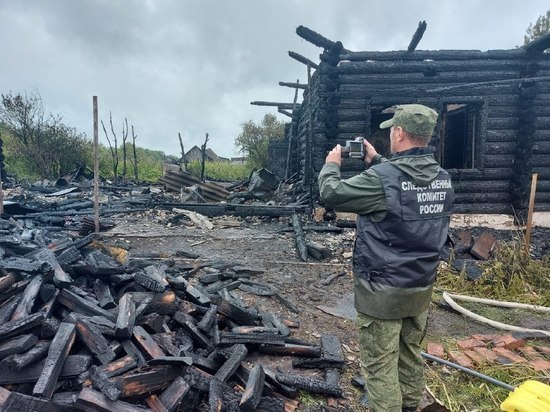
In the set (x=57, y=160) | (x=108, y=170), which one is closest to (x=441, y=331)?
(x=57, y=160)

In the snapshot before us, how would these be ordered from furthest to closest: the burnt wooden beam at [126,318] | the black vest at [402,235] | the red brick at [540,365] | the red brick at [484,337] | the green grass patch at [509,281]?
the green grass patch at [509,281]
the red brick at [484,337]
the red brick at [540,365]
the burnt wooden beam at [126,318]
the black vest at [402,235]

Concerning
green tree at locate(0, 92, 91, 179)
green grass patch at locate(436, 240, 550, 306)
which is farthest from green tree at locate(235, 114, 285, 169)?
green grass patch at locate(436, 240, 550, 306)

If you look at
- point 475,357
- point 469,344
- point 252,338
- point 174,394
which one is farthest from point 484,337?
point 174,394

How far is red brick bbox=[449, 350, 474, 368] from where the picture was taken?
11.6ft

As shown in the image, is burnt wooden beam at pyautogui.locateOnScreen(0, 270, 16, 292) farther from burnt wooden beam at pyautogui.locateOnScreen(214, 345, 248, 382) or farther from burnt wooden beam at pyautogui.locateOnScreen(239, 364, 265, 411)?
burnt wooden beam at pyautogui.locateOnScreen(239, 364, 265, 411)

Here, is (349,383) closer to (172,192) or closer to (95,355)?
(95,355)

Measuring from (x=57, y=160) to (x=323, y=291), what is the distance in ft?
77.3

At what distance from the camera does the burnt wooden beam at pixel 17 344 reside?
2.67 meters

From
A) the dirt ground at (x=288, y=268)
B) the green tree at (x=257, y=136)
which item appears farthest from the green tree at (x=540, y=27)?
the dirt ground at (x=288, y=268)

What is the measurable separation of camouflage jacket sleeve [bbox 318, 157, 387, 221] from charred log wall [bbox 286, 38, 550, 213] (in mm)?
7572

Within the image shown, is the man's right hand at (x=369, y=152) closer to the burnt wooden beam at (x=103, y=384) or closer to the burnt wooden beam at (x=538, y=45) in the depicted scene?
the burnt wooden beam at (x=103, y=384)

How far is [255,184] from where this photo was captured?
15.3 metres

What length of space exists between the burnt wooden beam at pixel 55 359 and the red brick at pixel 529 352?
4553 millimetres

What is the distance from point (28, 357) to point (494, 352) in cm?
440
